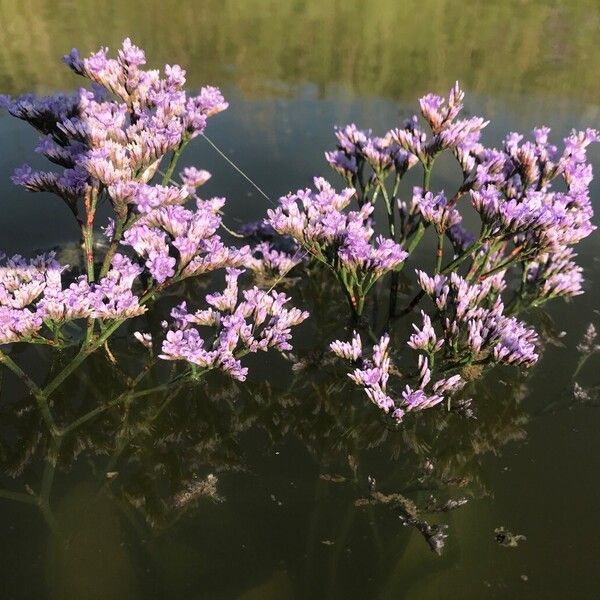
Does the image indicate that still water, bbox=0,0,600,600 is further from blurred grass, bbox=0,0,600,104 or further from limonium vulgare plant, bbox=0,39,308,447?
blurred grass, bbox=0,0,600,104

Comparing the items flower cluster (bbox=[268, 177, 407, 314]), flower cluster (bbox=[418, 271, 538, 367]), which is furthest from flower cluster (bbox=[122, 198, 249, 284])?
flower cluster (bbox=[418, 271, 538, 367])

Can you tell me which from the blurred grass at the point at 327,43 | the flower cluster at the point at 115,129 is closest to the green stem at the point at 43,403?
the flower cluster at the point at 115,129

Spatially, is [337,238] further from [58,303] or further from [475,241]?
[58,303]

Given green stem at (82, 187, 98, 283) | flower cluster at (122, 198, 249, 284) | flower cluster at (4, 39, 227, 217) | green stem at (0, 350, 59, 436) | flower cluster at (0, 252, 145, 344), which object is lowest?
green stem at (0, 350, 59, 436)

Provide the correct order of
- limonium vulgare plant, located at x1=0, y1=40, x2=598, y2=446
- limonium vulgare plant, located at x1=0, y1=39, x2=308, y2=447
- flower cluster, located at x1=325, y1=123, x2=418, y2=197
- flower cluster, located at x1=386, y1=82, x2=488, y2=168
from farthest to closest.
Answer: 1. flower cluster, located at x1=325, y1=123, x2=418, y2=197
2. flower cluster, located at x1=386, y1=82, x2=488, y2=168
3. limonium vulgare plant, located at x1=0, y1=40, x2=598, y2=446
4. limonium vulgare plant, located at x1=0, y1=39, x2=308, y2=447

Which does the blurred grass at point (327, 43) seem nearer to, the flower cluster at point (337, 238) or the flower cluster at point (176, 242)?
the flower cluster at point (337, 238)

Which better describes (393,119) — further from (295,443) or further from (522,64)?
(295,443)
